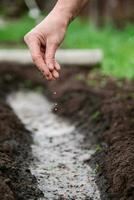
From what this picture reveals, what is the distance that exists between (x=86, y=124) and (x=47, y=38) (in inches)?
99.1

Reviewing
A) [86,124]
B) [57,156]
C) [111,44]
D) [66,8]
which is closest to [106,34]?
[111,44]

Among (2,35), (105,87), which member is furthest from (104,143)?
(2,35)

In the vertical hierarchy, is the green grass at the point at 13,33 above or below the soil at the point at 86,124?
above

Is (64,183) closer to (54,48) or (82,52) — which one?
(54,48)

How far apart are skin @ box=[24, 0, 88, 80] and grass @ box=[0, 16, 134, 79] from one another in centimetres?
308

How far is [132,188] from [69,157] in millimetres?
1484

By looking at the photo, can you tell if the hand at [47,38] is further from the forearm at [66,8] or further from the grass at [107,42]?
A: the grass at [107,42]

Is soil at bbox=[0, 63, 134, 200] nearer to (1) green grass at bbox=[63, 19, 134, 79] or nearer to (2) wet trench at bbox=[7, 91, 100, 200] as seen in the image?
(2) wet trench at bbox=[7, 91, 100, 200]

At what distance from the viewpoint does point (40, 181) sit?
405cm

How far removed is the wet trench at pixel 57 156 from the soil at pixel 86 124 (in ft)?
0.23

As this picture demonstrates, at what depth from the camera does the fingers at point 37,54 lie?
3.13m

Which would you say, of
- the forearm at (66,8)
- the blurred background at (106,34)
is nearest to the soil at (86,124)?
the blurred background at (106,34)

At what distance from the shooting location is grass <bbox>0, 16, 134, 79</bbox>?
26.0ft

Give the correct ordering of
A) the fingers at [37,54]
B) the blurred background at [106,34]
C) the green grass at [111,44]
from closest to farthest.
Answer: the fingers at [37,54] < the green grass at [111,44] < the blurred background at [106,34]
